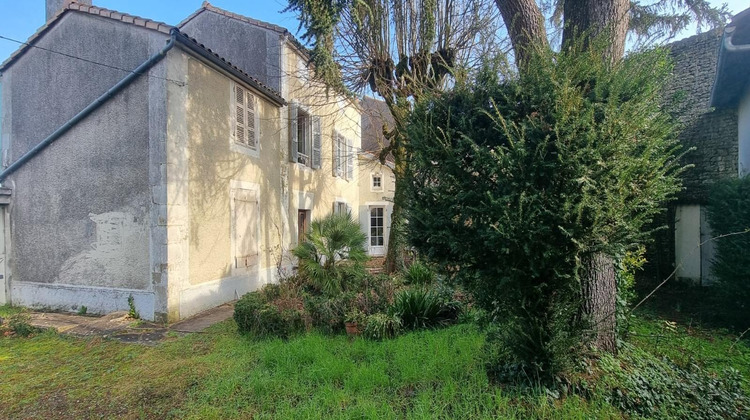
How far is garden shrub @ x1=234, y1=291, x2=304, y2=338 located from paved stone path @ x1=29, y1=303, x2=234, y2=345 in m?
1.16

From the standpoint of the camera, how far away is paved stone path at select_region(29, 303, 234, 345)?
6.20 m

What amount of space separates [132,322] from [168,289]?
86cm

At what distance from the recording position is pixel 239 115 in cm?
895

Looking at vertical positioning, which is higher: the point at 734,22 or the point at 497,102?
the point at 734,22

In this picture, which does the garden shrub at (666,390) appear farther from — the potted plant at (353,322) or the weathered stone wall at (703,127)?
the weathered stone wall at (703,127)

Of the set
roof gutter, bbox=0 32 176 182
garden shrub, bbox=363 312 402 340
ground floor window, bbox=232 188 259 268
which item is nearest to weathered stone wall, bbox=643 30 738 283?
garden shrub, bbox=363 312 402 340

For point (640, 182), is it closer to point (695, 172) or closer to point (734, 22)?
point (734, 22)

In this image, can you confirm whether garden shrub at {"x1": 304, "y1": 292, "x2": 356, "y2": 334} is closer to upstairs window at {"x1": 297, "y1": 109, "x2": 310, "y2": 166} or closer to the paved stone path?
the paved stone path

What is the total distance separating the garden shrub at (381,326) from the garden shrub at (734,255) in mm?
5656

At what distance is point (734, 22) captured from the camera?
6.69m

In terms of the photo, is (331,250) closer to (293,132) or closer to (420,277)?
(420,277)

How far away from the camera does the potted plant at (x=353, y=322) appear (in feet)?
18.2

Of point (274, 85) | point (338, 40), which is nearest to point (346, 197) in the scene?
point (274, 85)

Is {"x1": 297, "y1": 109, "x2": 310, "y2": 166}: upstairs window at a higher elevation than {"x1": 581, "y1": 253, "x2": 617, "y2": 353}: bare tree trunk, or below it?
higher
